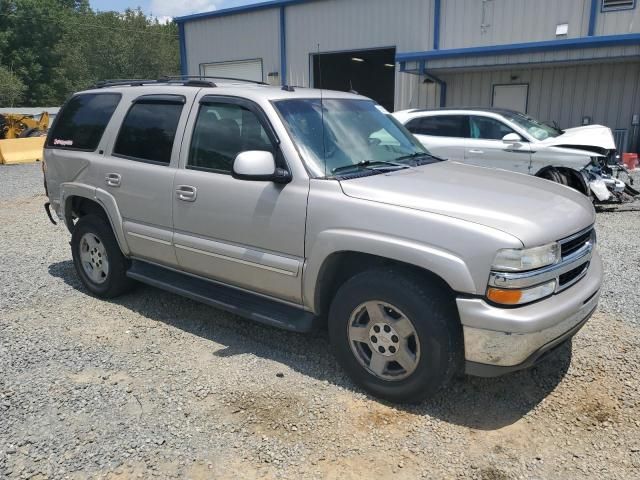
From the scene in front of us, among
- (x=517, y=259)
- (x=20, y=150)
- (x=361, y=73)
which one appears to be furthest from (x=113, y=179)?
(x=361, y=73)

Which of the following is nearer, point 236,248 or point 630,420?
point 630,420

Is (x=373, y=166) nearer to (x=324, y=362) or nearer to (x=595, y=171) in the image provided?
Answer: (x=324, y=362)

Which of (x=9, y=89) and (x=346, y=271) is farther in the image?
(x=9, y=89)

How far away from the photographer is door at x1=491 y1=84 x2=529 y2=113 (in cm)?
1628

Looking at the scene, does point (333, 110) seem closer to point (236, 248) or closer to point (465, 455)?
point (236, 248)

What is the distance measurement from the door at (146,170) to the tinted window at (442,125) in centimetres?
679

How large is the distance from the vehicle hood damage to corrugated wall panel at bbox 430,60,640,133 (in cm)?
681

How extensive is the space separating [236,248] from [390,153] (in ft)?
4.47

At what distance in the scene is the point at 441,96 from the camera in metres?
17.5

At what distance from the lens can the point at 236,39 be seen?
22.2 meters

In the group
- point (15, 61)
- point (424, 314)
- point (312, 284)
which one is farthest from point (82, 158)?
point (15, 61)

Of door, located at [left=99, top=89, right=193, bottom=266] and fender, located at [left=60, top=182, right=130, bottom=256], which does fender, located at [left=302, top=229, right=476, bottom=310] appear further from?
fender, located at [left=60, top=182, right=130, bottom=256]

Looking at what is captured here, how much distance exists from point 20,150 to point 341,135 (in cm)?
1812

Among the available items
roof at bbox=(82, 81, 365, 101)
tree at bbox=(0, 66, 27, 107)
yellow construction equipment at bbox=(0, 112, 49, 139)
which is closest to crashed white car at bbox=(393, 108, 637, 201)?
roof at bbox=(82, 81, 365, 101)
